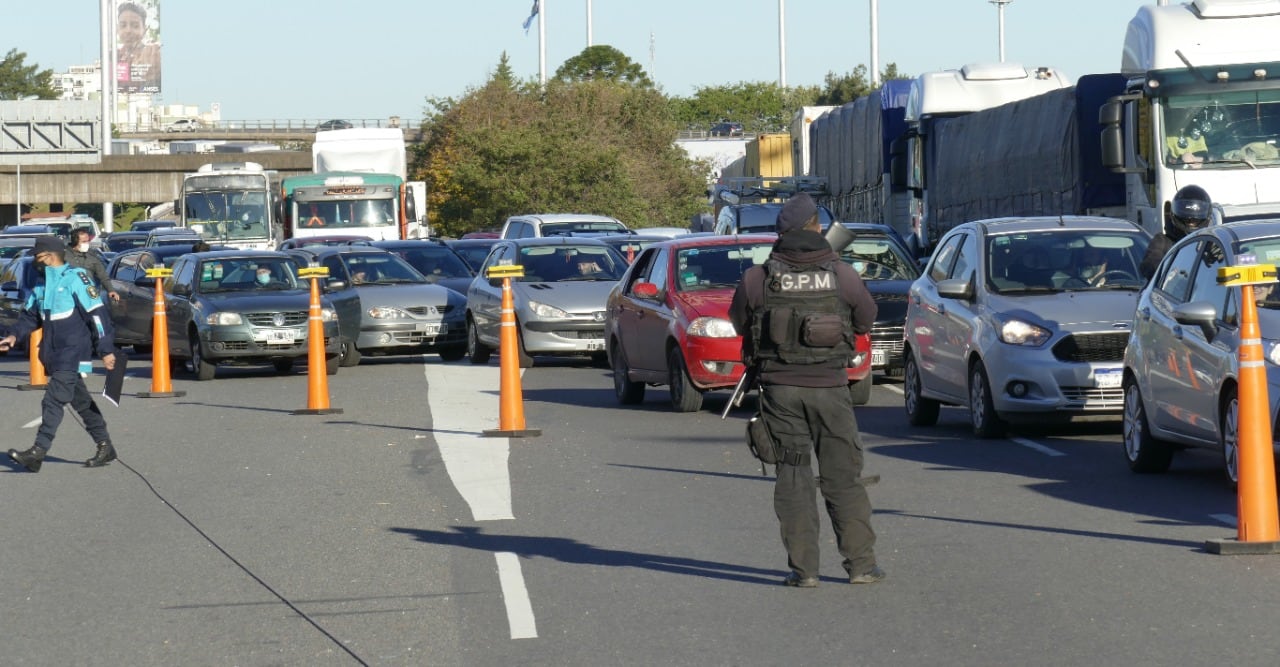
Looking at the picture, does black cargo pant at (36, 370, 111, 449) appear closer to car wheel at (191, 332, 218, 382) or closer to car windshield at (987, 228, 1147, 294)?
car windshield at (987, 228, 1147, 294)

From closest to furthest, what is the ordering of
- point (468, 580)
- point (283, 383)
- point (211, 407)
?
point (468, 580) → point (211, 407) → point (283, 383)

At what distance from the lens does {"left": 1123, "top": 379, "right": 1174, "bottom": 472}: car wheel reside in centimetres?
1239

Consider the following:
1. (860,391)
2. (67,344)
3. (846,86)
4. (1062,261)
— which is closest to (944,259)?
(1062,261)

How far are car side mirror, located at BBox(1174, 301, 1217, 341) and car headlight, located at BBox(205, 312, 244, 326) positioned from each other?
14.8 metres

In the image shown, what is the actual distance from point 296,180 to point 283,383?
21.9 meters

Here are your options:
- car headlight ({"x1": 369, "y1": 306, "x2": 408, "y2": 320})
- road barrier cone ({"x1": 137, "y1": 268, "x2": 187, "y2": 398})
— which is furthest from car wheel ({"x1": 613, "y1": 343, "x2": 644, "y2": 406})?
car headlight ({"x1": 369, "y1": 306, "x2": 408, "y2": 320})

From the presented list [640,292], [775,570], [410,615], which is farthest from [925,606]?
[640,292]

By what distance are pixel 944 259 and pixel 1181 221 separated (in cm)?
186

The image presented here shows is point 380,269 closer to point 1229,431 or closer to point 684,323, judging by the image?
point 684,323

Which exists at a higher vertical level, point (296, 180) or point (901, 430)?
point (296, 180)

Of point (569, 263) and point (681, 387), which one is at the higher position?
point (569, 263)

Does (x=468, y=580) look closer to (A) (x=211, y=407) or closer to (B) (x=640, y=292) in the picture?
(B) (x=640, y=292)

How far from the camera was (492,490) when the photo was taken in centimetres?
1260

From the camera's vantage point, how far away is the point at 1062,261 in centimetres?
1562
